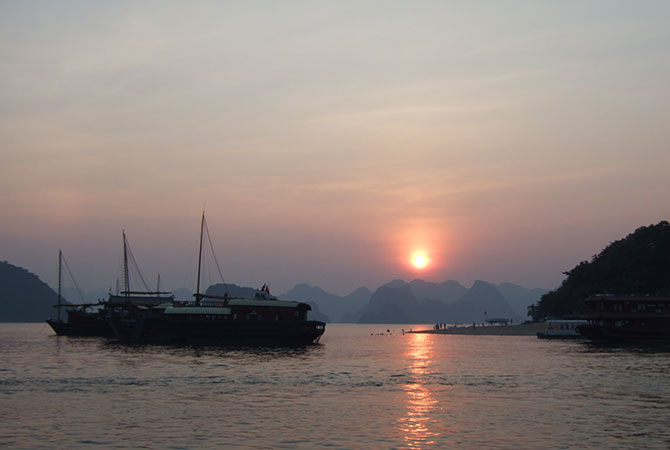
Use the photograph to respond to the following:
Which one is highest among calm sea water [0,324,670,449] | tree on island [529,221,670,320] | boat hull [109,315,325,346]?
tree on island [529,221,670,320]

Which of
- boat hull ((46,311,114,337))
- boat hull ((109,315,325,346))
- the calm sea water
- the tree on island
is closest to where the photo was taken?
the calm sea water

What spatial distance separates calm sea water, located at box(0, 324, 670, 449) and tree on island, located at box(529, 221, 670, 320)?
8858cm

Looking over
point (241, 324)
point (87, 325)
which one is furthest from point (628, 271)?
point (87, 325)

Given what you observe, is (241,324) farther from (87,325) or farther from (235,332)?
(87,325)

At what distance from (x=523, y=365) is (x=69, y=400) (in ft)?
144

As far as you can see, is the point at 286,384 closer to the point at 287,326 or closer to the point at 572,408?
the point at 572,408

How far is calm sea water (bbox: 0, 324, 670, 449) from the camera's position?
3131 cm

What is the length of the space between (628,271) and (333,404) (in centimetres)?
13209

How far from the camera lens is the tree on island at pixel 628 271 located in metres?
153

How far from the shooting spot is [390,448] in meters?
29.4

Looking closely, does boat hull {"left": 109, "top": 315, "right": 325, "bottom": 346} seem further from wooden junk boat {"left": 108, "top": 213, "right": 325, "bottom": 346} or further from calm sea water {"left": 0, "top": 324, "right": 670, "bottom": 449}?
calm sea water {"left": 0, "top": 324, "right": 670, "bottom": 449}

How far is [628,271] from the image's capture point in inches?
6196

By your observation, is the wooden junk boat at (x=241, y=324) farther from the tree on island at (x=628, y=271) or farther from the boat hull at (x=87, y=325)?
the tree on island at (x=628, y=271)

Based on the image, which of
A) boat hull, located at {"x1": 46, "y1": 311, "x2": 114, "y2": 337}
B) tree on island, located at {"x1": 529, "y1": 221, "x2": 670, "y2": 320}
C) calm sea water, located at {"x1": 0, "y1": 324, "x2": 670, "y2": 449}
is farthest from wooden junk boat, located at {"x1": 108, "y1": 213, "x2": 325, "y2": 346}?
tree on island, located at {"x1": 529, "y1": 221, "x2": 670, "y2": 320}
